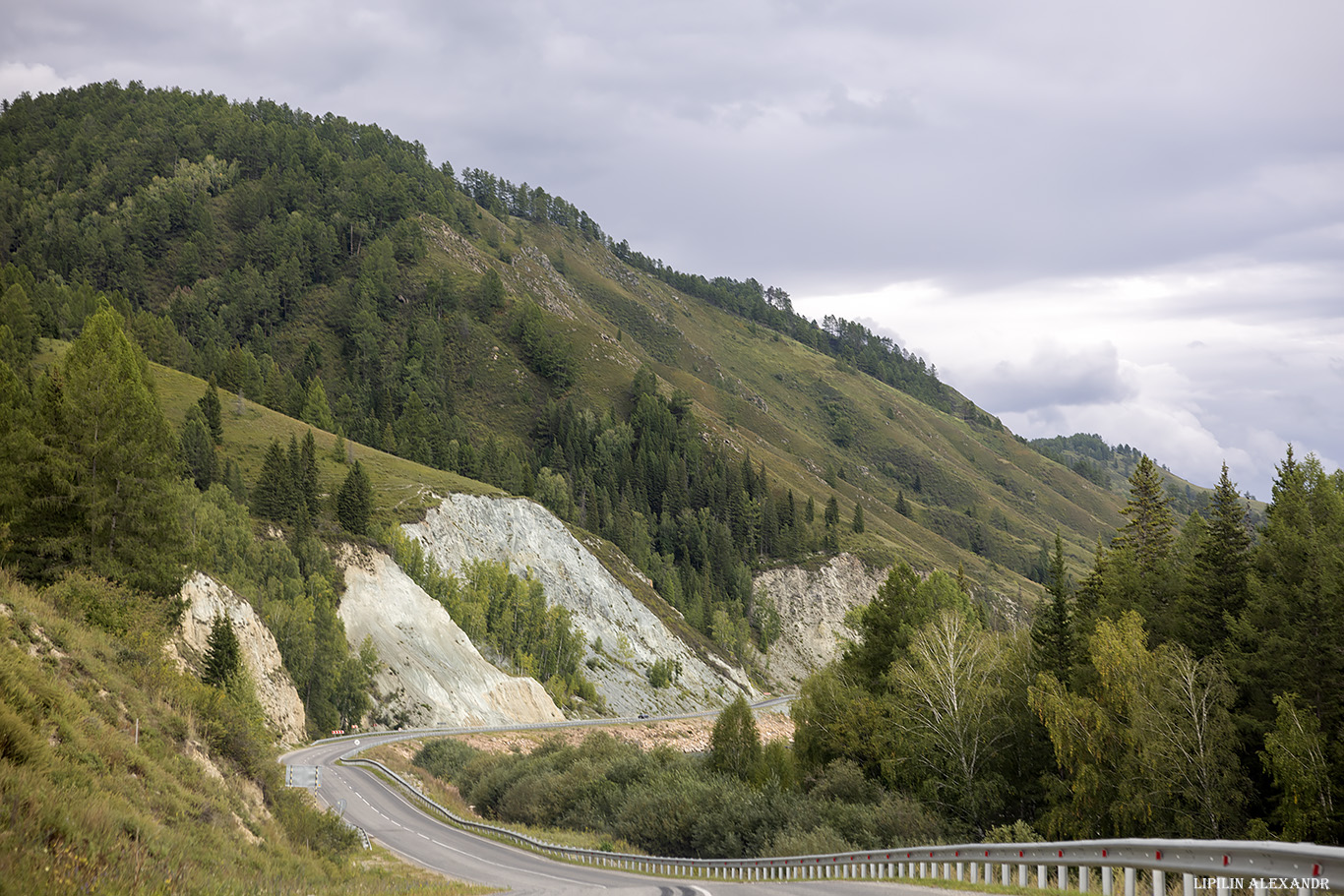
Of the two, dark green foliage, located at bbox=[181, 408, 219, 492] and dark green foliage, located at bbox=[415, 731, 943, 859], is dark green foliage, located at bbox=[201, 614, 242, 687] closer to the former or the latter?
dark green foliage, located at bbox=[415, 731, 943, 859]

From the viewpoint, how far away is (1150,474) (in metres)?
50.1

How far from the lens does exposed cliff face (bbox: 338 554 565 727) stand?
270 ft

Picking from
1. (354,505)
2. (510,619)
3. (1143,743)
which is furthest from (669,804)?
(510,619)

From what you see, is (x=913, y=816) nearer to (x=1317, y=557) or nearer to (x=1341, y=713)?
(x=1341, y=713)

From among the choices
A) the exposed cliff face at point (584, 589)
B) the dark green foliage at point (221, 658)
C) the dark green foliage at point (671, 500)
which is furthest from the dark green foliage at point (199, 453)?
the dark green foliage at point (671, 500)

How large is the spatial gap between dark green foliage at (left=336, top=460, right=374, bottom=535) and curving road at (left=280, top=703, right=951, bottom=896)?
126 feet

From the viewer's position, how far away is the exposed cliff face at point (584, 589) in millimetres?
107312

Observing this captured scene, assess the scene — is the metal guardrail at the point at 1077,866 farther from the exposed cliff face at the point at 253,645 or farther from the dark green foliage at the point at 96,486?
the exposed cliff face at the point at 253,645

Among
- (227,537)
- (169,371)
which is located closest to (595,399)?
(169,371)

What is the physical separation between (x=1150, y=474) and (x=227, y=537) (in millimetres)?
70052

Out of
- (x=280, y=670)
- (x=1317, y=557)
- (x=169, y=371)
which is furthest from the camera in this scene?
(x=169, y=371)

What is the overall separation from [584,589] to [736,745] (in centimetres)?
6933

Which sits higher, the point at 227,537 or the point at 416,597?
the point at 227,537

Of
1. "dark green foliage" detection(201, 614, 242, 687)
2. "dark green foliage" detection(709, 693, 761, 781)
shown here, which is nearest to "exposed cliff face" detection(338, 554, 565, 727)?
"dark green foliage" detection(201, 614, 242, 687)
